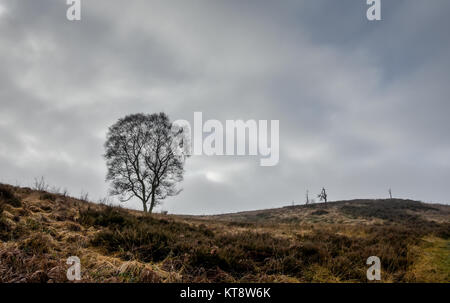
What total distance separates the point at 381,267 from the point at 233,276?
3222mm

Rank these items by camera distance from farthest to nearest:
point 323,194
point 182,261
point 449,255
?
point 323,194, point 449,255, point 182,261

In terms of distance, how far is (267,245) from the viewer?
5.03m

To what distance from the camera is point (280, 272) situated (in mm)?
3867

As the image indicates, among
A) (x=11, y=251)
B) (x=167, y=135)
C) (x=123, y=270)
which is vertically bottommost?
(x=123, y=270)

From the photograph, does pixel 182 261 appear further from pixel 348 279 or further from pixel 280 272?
pixel 348 279

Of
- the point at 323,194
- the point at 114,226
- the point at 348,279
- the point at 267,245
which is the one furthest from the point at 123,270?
the point at 323,194

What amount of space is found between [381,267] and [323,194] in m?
48.7

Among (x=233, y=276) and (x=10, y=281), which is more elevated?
(x=10, y=281)

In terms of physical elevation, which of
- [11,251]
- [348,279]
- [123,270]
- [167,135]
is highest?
[167,135]

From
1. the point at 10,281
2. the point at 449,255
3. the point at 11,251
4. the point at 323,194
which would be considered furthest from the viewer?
the point at 323,194

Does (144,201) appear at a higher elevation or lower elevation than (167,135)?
lower

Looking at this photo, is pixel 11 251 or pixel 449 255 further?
pixel 449 255
